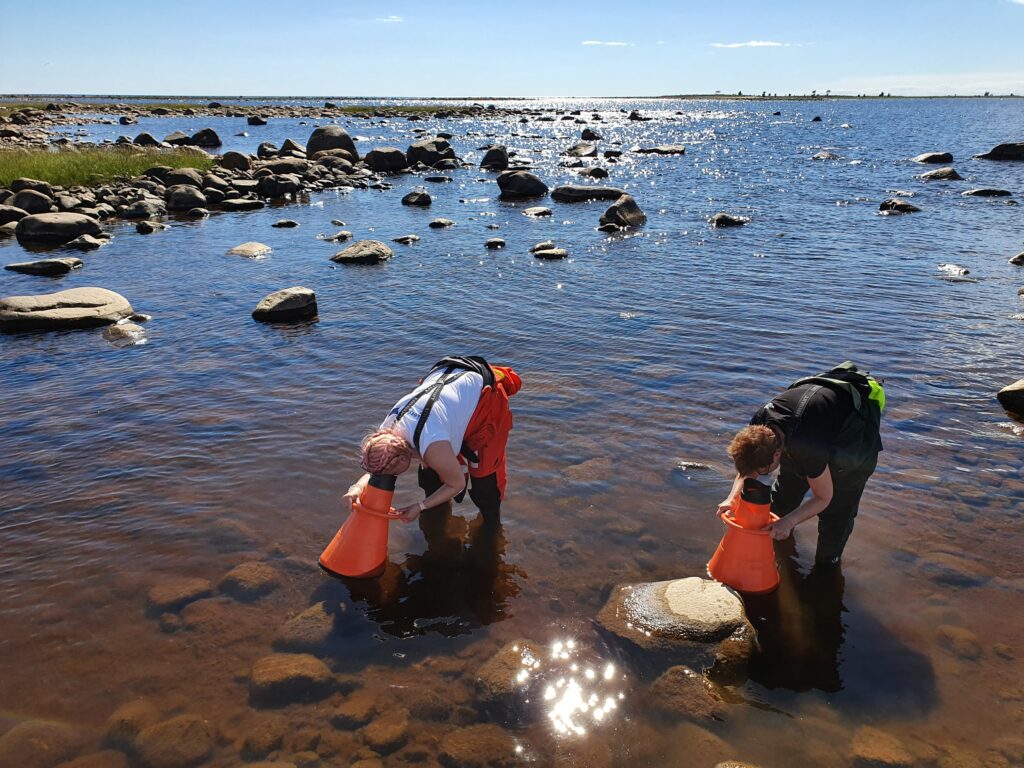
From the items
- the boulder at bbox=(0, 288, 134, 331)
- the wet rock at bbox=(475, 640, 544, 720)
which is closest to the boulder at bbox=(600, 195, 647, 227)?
the boulder at bbox=(0, 288, 134, 331)

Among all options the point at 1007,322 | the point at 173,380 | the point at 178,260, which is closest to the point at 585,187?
the point at 178,260

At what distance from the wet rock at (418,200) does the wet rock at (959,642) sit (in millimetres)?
23328

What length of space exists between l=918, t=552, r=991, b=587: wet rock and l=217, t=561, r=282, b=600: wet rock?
522 cm

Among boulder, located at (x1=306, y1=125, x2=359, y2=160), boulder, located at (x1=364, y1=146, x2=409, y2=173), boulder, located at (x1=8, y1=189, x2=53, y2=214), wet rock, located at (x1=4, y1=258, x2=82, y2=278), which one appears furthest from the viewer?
boulder, located at (x1=306, y1=125, x2=359, y2=160)

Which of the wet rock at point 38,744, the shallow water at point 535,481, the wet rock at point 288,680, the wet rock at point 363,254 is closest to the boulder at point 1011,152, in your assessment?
the shallow water at point 535,481

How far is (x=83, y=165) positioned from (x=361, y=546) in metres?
26.4

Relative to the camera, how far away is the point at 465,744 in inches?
155

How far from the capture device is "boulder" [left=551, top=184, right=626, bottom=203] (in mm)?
26578

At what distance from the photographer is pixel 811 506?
4.73m

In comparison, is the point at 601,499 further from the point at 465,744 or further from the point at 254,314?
the point at 254,314

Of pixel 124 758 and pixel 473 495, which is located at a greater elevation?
pixel 473 495

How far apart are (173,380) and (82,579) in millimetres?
4540

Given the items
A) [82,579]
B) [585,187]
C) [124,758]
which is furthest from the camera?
[585,187]

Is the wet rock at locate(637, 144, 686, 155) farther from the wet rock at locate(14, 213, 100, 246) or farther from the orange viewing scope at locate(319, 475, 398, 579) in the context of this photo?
the orange viewing scope at locate(319, 475, 398, 579)
